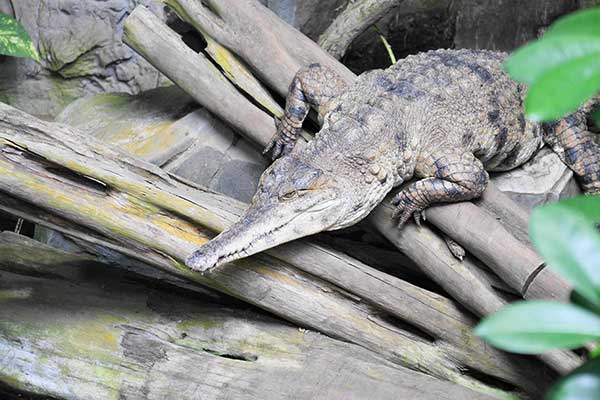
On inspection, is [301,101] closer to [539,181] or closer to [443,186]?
[443,186]

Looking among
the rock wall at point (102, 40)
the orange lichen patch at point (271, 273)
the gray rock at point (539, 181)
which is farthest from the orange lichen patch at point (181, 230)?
the rock wall at point (102, 40)

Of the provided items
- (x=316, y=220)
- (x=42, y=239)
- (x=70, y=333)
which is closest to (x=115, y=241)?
(x=70, y=333)

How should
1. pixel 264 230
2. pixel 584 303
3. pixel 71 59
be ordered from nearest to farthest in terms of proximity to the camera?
pixel 584 303
pixel 264 230
pixel 71 59

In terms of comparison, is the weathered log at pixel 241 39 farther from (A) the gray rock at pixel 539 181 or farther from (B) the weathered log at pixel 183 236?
(A) the gray rock at pixel 539 181

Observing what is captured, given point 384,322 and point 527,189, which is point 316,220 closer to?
point 384,322

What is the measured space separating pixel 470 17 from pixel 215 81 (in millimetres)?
1246

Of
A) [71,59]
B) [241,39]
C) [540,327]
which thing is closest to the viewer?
[540,327]

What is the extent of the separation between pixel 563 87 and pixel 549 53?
0.14 ft

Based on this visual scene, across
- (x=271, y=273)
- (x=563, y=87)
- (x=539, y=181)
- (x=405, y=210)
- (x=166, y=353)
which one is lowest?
(x=166, y=353)

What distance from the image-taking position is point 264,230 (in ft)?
6.03

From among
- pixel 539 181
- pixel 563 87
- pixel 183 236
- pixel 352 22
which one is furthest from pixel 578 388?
pixel 352 22

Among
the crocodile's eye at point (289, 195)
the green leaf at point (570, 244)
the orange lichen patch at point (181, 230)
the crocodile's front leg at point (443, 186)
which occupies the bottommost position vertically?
the orange lichen patch at point (181, 230)

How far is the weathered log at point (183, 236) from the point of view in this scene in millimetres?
1858

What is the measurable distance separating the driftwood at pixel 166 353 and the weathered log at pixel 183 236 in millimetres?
94
